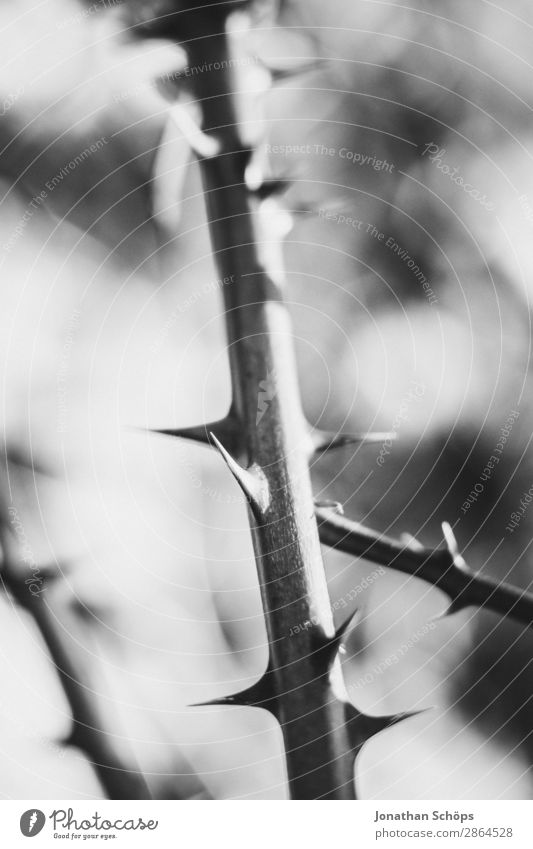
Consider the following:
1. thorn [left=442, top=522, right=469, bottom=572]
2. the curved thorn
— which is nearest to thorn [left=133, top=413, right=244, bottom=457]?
the curved thorn

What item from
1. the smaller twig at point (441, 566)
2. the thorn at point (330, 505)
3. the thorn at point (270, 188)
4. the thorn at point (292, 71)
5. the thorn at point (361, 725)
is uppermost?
the thorn at point (292, 71)

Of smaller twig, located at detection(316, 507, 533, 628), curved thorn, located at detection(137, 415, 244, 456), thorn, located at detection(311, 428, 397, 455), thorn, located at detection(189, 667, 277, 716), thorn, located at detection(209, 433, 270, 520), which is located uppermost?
curved thorn, located at detection(137, 415, 244, 456)

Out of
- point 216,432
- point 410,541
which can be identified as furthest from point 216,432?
point 410,541

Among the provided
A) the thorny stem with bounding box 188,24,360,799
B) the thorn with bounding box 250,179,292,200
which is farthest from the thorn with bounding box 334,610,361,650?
the thorn with bounding box 250,179,292,200

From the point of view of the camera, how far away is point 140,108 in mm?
334

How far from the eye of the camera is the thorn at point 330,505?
320mm

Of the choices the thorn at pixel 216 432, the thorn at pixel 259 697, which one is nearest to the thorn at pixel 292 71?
the thorn at pixel 216 432

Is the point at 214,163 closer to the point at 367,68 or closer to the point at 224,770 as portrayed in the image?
the point at 367,68

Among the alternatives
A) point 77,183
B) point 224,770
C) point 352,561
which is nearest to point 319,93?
point 77,183

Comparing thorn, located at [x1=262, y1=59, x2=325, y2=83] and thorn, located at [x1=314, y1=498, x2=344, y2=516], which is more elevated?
thorn, located at [x1=262, y1=59, x2=325, y2=83]

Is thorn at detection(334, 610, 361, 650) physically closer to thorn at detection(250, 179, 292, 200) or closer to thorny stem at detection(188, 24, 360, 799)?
thorny stem at detection(188, 24, 360, 799)

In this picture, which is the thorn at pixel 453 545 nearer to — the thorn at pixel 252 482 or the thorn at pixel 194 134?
the thorn at pixel 252 482

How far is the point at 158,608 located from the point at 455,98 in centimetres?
30

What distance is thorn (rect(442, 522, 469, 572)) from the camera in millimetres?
325
